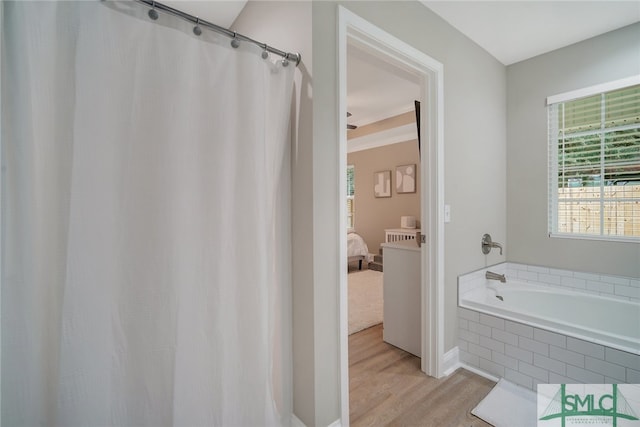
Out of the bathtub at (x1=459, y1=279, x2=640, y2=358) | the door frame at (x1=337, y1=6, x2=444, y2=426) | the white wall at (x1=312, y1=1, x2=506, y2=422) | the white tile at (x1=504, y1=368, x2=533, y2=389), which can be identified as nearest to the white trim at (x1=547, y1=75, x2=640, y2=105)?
the white wall at (x1=312, y1=1, x2=506, y2=422)

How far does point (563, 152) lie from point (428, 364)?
2.19 metres

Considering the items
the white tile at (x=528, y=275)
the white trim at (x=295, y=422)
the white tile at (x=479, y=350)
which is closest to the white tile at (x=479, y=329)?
the white tile at (x=479, y=350)

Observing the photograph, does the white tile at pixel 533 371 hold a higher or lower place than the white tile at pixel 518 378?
higher

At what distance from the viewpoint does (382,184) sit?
18.5ft

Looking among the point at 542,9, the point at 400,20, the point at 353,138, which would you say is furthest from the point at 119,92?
the point at 353,138

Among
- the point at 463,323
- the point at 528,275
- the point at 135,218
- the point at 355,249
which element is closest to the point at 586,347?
the point at 463,323

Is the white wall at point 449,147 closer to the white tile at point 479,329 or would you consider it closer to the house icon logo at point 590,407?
the white tile at point 479,329

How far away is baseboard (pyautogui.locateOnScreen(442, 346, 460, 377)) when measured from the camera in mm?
2063

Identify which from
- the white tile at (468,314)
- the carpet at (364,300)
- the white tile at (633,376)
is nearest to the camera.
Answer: the white tile at (633,376)

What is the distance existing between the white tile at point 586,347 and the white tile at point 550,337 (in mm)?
28

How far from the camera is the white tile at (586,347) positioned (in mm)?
1600

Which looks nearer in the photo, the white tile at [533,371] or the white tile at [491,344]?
the white tile at [533,371]

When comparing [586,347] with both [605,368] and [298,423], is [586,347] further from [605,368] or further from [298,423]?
[298,423]

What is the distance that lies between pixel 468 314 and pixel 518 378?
1.53 ft
